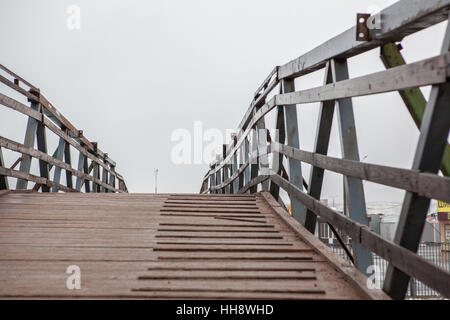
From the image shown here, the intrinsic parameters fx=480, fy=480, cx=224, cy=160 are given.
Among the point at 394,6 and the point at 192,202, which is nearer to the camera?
the point at 394,6

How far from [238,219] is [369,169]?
215 centimetres

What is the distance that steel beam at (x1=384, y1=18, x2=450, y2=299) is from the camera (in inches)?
77.2

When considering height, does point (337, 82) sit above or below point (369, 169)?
above

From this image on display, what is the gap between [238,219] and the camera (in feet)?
15.1

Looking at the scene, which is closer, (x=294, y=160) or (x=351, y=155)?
(x=351, y=155)

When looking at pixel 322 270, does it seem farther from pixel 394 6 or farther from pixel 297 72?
pixel 297 72

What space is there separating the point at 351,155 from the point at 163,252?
1.48 meters

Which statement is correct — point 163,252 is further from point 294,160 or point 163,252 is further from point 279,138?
point 279,138

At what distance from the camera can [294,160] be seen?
15.2 ft

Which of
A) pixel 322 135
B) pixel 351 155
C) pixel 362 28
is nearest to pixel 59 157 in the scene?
pixel 322 135

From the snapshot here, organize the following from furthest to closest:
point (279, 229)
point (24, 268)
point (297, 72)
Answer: point (297, 72), point (279, 229), point (24, 268)

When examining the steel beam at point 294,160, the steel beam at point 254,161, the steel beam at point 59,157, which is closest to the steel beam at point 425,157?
the steel beam at point 294,160
